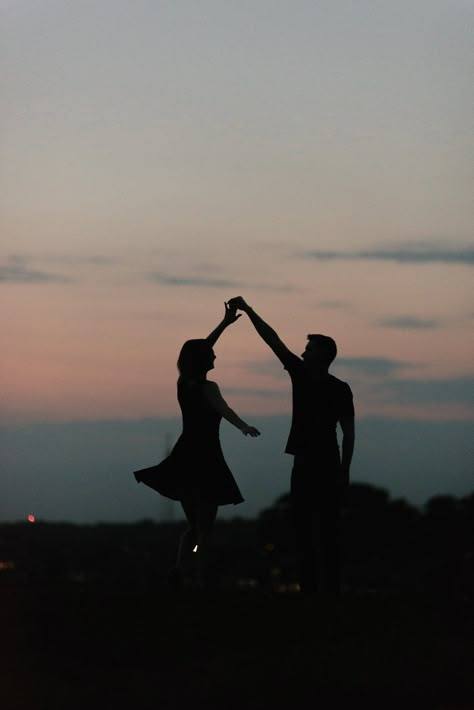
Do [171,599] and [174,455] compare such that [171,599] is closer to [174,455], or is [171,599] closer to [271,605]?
[271,605]

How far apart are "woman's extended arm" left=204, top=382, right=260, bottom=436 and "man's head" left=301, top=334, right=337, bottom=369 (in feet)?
2.52

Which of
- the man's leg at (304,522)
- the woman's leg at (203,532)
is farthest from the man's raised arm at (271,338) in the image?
the woman's leg at (203,532)

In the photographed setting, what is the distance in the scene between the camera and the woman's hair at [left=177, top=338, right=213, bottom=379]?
13641mm

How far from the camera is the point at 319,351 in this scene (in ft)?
44.0

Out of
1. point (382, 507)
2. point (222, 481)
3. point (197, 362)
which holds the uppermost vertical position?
point (382, 507)

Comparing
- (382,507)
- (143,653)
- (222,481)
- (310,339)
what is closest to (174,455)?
(222,481)

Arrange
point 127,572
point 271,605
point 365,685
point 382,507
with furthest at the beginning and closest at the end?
point 382,507 < point 127,572 < point 271,605 < point 365,685

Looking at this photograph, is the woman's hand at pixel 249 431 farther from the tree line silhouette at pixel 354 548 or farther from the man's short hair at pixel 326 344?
the tree line silhouette at pixel 354 548

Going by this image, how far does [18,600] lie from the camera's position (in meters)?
12.4

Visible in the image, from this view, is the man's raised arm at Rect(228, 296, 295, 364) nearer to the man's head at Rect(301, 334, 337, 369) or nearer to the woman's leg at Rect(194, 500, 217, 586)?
the man's head at Rect(301, 334, 337, 369)

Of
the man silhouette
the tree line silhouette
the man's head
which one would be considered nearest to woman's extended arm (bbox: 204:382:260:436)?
the man silhouette

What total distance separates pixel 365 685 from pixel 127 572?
10993cm

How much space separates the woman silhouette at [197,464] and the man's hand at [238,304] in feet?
1.32

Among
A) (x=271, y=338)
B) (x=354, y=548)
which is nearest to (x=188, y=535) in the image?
(x=271, y=338)
